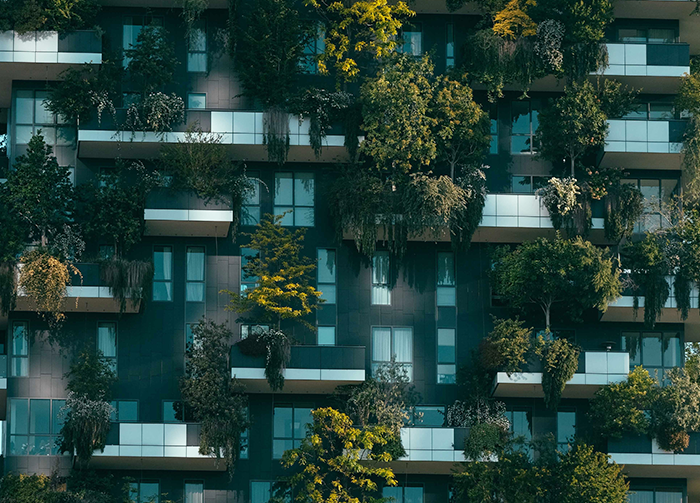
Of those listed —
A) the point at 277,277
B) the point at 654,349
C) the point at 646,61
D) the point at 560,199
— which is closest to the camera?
the point at 277,277

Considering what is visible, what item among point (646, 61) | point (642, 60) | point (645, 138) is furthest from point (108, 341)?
point (646, 61)

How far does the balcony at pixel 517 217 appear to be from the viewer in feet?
182

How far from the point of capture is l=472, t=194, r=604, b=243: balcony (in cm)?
5553

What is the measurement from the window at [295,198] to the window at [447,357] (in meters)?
6.00

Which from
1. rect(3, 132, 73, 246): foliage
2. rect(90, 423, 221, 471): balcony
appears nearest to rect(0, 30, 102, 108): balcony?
rect(3, 132, 73, 246): foliage

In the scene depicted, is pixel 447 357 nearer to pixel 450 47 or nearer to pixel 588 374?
pixel 588 374

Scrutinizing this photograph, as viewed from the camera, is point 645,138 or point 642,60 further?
point 642,60

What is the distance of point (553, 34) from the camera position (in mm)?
56531

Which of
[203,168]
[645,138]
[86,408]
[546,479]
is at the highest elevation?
[645,138]

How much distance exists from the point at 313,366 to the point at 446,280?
6.20m

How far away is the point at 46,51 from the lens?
55125 millimetres

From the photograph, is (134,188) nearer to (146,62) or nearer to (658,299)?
(146,62)

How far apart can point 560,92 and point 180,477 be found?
19236 millimetres

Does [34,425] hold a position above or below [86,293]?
below
